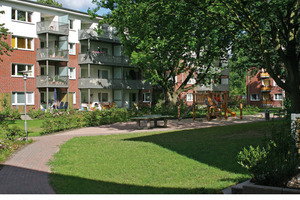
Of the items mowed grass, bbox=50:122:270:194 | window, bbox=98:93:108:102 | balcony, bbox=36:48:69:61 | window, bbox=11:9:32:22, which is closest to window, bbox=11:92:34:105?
balcony, bbox=36:48:69:61

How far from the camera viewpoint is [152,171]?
28.9 feet

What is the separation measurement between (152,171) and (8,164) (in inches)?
175

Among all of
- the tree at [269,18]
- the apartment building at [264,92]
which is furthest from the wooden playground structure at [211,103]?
the apartment building at [264,92]

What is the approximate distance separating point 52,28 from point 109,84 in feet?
30.2

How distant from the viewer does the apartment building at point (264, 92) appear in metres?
65.2

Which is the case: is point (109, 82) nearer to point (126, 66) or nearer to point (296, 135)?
point (126, 66)

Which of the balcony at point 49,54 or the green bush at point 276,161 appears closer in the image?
the green bush at point 276,161

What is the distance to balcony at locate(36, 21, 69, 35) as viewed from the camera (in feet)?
115

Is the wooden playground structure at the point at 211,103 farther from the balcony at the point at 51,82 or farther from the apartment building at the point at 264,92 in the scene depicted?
the apartment building at the point at 264,92

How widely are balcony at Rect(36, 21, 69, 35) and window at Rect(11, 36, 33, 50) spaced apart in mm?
1428

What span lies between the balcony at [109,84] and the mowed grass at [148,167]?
24841 mm

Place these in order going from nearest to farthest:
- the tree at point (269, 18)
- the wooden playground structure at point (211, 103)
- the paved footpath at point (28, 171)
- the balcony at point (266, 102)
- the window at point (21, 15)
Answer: the paved footpath at point (28, 171)
the tree at point (269, 18)
the wooden playground structure at point (211, 103)
the window at point (21, 15)
the balcony at point (266, 102)

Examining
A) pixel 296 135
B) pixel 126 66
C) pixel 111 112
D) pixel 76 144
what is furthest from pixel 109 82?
pixel 296 135

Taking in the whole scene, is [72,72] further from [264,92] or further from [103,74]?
[264,92]
